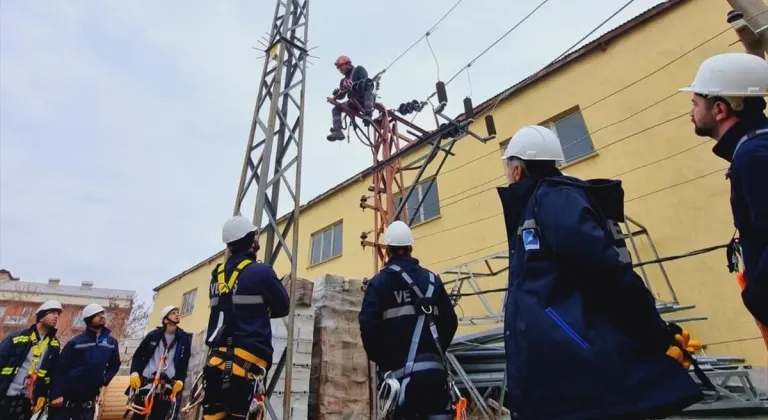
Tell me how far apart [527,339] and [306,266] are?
504 inches

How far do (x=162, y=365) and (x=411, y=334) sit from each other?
404 centimetres

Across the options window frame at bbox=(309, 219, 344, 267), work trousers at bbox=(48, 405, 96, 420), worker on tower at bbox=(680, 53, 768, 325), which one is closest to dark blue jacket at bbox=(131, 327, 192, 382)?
work trousers at bbox=(48, 405, 96, 420)

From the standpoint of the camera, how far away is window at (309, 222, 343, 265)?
13.0 m

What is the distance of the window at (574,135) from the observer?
8.00 m

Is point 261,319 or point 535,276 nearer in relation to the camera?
point 535,276

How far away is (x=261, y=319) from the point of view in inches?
126

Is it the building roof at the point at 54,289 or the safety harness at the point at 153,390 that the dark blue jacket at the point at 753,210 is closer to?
the safety harness at the point at 153,390

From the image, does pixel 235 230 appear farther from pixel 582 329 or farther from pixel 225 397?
pixel 582 329

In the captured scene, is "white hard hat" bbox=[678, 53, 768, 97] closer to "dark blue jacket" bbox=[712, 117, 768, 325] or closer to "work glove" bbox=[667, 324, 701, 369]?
"dark blue jacket" bbox=[712, 117, 768, 325]

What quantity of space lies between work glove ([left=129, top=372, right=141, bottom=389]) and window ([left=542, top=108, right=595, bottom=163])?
313 inches

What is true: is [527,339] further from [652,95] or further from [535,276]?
[652,95]

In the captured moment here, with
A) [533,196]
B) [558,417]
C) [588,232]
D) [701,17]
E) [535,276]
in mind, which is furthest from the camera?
[701,17]

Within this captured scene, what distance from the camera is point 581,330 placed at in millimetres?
1428

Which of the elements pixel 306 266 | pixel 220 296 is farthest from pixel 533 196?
pixel 306 266
